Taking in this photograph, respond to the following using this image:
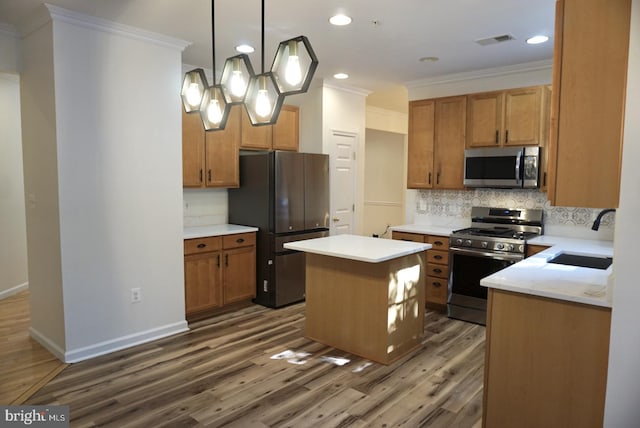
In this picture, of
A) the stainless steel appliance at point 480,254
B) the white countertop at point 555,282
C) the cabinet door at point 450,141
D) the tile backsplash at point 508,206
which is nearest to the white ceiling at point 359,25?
the cabinet door at point 450,141

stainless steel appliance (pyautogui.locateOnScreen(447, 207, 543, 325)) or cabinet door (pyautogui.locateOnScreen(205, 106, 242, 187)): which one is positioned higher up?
cabinet door (pyautogui.locateOnScreen(205, 106, 242, 187))

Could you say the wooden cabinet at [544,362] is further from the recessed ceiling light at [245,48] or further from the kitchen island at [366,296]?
the recessed ceiling light at [245,48]

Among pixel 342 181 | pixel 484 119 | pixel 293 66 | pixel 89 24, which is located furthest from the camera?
pixel 342 181

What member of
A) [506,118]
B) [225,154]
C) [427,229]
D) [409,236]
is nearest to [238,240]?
[225,154]

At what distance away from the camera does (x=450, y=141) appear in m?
4.67

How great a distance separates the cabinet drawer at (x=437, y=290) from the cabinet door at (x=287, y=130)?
228cm

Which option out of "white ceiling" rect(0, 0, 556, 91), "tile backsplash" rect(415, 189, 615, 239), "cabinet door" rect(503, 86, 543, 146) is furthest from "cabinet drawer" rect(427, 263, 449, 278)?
"white ceiling" rect(0, 0, 556, 91)

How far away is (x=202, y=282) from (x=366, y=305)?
5.77 feet

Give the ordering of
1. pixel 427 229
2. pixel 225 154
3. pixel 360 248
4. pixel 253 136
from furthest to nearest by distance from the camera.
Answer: pixel 253 136
pixel 427 229
pixel 225 154
pixel 360 248

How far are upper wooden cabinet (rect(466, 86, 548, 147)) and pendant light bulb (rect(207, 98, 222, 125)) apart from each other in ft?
9.75

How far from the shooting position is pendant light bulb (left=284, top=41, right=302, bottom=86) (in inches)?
80.4

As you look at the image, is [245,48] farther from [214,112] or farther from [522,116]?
[522,116]

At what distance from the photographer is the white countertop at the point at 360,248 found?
2.96 m

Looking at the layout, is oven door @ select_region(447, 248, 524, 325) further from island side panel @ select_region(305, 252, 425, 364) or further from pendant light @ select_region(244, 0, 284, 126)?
pendant light @ select_region(244, 0, 284, 126)
